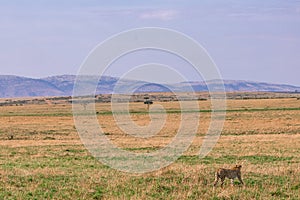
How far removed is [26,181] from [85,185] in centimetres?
238

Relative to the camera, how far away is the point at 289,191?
15.4 metres

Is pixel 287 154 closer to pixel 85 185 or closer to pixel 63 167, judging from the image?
pixel 63 167

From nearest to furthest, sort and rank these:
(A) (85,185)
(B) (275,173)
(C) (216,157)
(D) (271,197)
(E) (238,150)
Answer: (D) (271,197) < (A) (85,185) < (B) (275,173) < (C) (216,157) < (E) (238,150)

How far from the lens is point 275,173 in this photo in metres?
18.6

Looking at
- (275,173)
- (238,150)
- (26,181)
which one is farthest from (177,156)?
(26,181)

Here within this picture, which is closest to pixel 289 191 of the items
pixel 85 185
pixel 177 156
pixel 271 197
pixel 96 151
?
pixel 271 197

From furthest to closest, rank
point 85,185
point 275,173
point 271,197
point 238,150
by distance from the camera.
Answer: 1. point 238,150
2. point 275,173
3. point 85,185
4. point 271,197

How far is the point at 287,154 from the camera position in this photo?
87.7ft

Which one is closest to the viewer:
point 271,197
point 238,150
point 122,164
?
point 271,197

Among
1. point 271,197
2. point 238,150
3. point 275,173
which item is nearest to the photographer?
point 271,197

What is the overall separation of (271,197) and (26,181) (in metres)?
8.22

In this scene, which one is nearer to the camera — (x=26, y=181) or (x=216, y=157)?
(x=26, y=181)

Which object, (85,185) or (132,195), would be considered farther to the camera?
(85,185)

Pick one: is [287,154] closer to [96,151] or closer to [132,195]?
[96,151]
